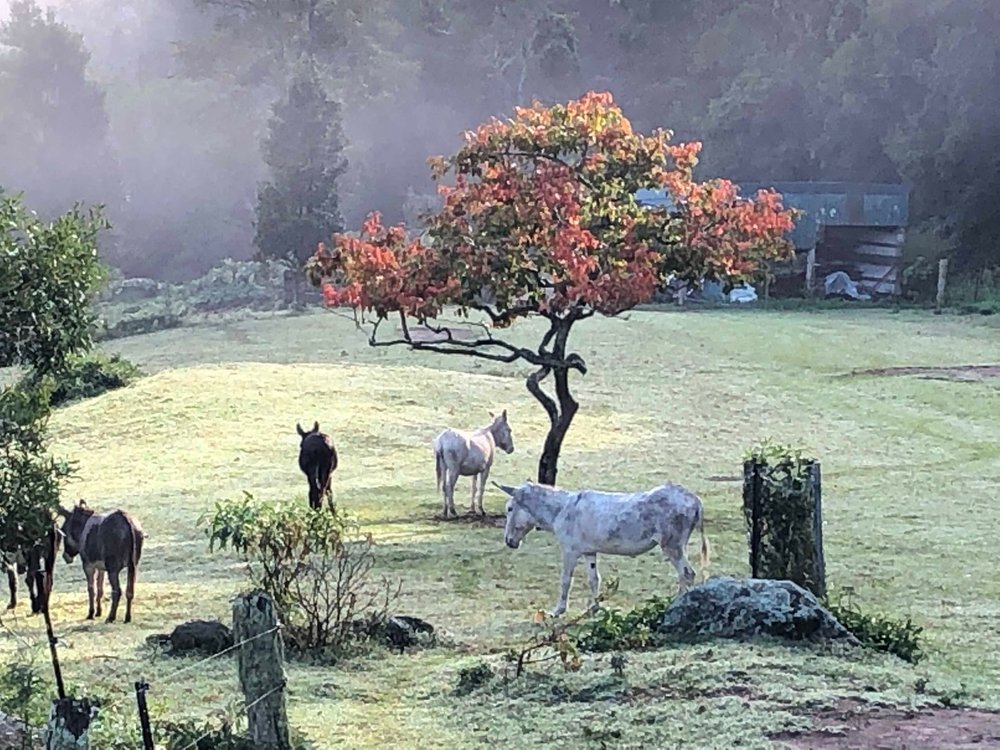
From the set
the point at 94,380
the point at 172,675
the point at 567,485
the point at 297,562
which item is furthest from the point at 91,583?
the point at 94,380

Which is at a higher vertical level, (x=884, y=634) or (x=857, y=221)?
(x=857, y=221)

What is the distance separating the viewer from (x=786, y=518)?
39.8 feet

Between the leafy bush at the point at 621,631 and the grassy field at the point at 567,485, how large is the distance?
1.32 feet

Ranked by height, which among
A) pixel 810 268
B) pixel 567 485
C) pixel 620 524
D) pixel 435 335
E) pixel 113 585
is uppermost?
pixel 810 268

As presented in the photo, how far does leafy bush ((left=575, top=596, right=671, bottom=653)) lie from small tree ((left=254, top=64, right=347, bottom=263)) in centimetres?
3836

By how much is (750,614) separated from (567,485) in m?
10.5

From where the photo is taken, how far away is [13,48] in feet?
237

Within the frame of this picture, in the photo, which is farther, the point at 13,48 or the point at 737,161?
the point at 13,48

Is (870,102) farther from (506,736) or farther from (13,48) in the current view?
(506,736)

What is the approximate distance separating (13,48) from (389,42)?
18400 millimetres

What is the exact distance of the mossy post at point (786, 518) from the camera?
477 inches

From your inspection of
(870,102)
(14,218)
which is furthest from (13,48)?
(14,218)

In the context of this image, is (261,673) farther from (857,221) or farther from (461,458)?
(857,221)

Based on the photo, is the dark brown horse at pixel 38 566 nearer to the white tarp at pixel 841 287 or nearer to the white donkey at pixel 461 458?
the white donkey at pixel 461 458
